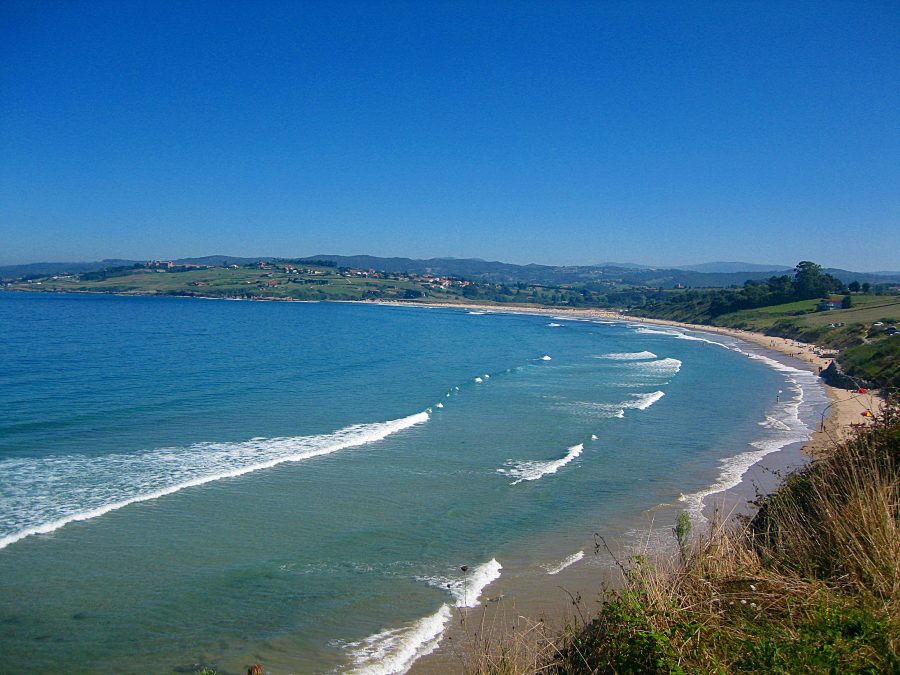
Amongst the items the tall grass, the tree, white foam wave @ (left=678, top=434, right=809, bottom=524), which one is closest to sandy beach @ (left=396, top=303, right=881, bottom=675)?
white foam wave @ (left=678, top=434, right=809, bottom=524)

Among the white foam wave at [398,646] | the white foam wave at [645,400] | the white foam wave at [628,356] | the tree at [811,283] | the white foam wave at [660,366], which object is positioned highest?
the tree at [811,283]

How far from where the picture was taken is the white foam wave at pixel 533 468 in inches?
778

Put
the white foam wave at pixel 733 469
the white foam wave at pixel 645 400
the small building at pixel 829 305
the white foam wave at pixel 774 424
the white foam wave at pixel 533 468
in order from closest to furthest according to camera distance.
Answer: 1. the white foam wave at pixel 733 469
2. the white foam wave at pixel 533 468
3. the white foam wave at pixel 774 424
4. the white foam wave at pixel 645 400
5. the small building at pixel 829 305

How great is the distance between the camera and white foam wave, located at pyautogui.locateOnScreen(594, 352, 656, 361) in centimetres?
5615

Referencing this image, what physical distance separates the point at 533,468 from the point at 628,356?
40428 millimetres

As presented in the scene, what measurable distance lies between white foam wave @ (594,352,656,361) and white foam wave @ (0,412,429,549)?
3649 cm

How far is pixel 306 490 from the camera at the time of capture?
18.0 m

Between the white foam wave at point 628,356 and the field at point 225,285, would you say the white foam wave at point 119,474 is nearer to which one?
the white foam wave at point 628,356

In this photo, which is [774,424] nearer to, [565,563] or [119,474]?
[565,563]

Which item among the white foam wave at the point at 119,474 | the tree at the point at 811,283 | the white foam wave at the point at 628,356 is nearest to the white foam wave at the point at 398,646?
the white foam wave at the point at 119,474

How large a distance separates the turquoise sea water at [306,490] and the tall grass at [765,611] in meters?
5.43

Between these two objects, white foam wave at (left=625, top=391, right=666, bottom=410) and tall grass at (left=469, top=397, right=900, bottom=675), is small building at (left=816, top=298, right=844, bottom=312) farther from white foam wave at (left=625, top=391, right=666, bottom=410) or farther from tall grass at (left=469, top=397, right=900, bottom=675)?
tall grass at (left=469, top=397, right=900, bottom=675)

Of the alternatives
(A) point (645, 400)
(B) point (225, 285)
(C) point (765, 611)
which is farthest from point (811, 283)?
(B) point (225, 285)

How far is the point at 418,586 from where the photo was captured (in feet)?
40.4
